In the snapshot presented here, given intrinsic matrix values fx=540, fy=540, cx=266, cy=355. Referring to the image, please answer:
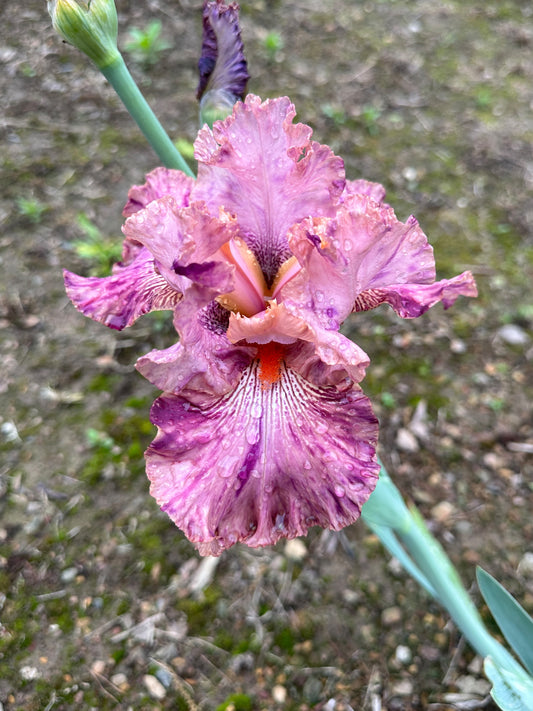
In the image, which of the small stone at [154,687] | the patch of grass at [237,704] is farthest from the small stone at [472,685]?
the small stone at [154,687]

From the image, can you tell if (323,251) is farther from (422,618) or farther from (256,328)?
(422,618)

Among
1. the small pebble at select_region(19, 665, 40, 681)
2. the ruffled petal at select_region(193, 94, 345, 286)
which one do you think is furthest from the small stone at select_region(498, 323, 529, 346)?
the small pebble at select_region(19, 665, 40, 681)

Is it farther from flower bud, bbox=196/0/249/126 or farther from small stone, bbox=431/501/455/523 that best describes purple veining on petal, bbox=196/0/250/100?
small stone, bbox=431/501/455/523

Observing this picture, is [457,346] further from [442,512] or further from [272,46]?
[272,46]

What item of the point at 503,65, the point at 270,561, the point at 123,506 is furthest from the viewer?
the point at 503,65

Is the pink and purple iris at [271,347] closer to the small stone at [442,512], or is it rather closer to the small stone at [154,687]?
the small stone at [154,687]

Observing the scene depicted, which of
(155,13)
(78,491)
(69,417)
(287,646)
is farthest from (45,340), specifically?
(155,13)
